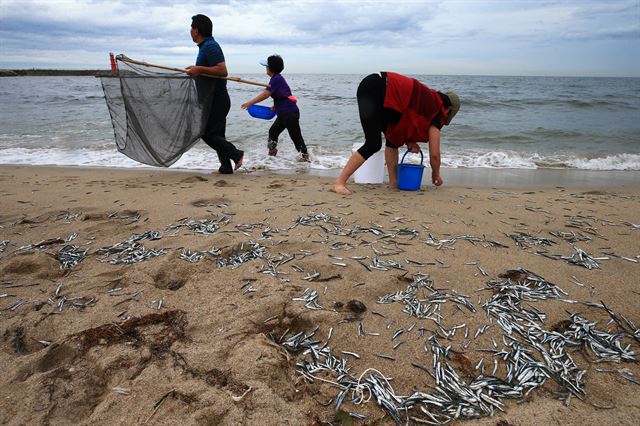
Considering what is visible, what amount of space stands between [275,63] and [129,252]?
493cm

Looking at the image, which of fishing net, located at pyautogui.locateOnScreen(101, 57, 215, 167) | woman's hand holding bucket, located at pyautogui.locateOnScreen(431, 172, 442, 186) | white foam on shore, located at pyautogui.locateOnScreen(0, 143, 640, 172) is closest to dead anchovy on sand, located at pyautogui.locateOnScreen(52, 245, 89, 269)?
fishing net, located at pyautogui.locateOnScreen(101, 57, 215, 167)

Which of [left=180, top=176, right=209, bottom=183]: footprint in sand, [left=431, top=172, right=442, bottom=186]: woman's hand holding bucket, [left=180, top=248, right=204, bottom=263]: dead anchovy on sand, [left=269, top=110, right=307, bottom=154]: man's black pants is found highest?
[left=269, top=110, right=307, bottom=154]: man's black pants

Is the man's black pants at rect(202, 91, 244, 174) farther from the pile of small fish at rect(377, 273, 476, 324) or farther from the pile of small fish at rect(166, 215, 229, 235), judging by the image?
the pile of small fish at rect(377, 273, 476, 324)

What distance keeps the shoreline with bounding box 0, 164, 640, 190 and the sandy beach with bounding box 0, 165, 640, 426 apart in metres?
2.01

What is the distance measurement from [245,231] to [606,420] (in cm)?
295

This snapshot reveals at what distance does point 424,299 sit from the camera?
2.67 m

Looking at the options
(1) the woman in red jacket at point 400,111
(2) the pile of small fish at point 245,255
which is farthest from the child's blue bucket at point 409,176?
(2) the pile of small fish at point 245,255

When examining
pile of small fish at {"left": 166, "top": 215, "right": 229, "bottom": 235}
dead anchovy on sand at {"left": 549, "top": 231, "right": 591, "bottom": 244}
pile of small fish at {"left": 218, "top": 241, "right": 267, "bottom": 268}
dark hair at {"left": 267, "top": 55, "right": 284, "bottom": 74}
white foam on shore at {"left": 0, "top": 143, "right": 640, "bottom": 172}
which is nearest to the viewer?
pile of small fish at {"left": 218, "top": 241, "right": 267, "bottom": 268}

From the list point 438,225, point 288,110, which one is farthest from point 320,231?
point 288,110

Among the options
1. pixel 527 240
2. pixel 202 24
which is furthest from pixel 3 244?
pixel 527 240

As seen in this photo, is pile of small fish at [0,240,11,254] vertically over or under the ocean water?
under

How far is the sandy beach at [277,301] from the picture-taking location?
1912 millimetres

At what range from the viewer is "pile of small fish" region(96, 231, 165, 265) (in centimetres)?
323

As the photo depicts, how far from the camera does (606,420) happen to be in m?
1.80
